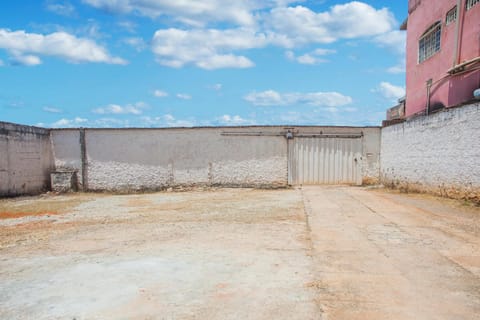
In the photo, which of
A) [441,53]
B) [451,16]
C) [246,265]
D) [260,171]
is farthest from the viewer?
[260,171]

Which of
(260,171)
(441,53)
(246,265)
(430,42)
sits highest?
(430,42)

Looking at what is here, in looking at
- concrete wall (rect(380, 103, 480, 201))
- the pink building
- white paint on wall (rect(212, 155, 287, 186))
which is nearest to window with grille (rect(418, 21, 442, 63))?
the pink building

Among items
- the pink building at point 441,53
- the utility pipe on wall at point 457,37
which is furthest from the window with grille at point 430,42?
the utility pipe on wall at point 457,37

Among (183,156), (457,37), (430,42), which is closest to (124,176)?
(183,156)

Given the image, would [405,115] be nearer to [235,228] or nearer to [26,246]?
[235,228]

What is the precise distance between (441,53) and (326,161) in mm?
5801

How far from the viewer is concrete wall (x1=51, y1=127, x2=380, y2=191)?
14867mm

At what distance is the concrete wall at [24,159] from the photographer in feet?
40.6

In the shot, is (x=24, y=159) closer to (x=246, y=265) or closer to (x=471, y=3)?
(x=246, y=265)

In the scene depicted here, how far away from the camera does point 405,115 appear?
16.6 meters

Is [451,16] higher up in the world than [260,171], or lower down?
higher up

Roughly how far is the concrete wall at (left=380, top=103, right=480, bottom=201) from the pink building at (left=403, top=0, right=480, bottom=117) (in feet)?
5.37

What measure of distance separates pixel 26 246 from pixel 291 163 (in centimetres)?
1086

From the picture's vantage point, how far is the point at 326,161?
49.1ft
